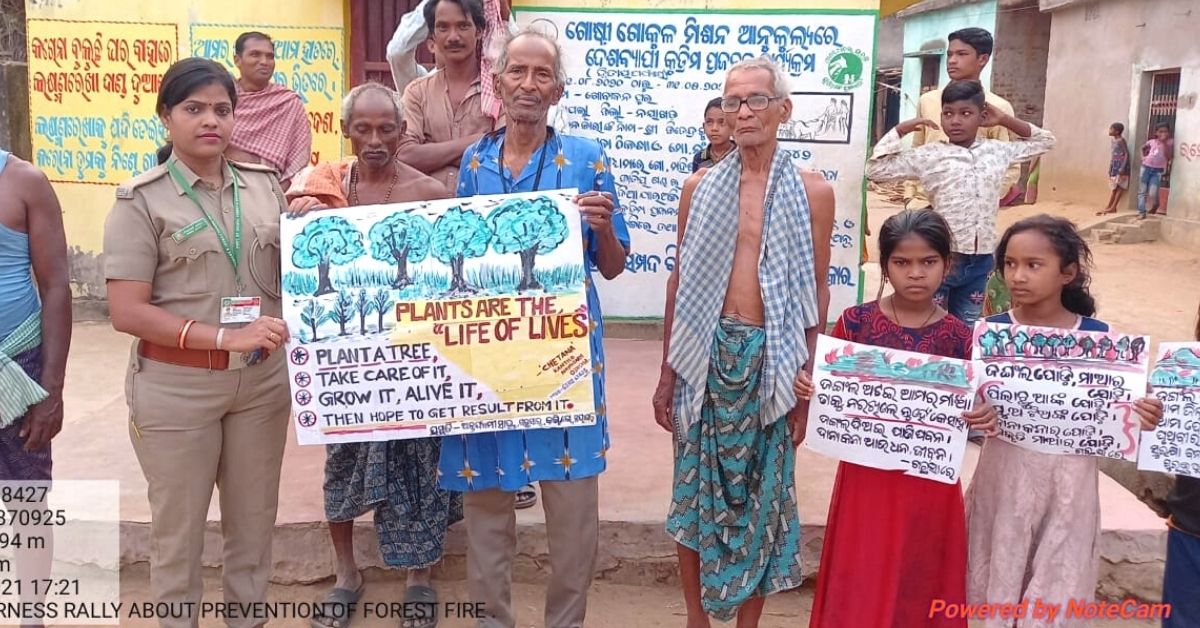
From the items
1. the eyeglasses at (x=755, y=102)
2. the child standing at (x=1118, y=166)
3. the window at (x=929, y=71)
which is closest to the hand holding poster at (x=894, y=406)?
the eyeglasses at (x=755, y=102)

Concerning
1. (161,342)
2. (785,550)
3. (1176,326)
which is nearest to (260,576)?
(161,342)

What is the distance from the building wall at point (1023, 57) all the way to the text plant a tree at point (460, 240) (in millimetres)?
18863

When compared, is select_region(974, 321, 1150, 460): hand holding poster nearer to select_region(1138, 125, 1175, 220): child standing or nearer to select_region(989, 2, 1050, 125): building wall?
select_region(1138, 125, 1175, 220): child standing

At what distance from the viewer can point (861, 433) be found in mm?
2773

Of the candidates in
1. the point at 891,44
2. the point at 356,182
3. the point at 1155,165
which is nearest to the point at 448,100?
the point at 356,182

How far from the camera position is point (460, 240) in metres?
2.80

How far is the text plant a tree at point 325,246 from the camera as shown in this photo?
9.02 ft

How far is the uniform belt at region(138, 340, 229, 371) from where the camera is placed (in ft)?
8.61

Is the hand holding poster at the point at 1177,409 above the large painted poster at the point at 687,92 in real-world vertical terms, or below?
below

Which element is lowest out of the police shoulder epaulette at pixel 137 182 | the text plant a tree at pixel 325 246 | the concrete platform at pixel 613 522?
the concrete platform at pixel 613 522

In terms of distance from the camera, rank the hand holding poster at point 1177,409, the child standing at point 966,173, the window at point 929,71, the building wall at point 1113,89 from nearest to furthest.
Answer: the hand holding poster at point 1177,409, the child standing at point 966,173, the building wall at point 1113,89, the window at point 929,71

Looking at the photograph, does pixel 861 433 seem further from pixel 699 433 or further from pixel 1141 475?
pixel 1141 475

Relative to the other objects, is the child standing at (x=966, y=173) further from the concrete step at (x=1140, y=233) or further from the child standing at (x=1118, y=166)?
the child standing at (x=1118, y=166)

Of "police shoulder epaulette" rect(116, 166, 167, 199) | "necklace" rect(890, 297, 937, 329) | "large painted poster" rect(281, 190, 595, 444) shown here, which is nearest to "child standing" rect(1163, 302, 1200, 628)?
"necklace" rect(890, 297, 937, 329)
